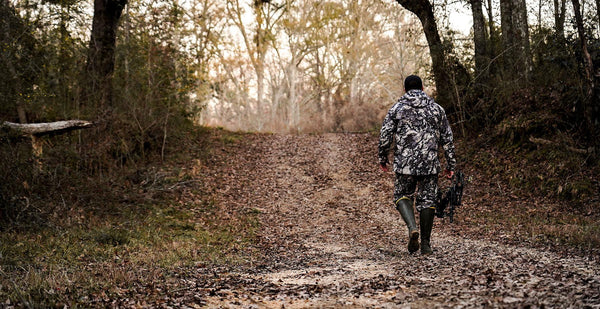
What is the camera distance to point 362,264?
544 centimetres

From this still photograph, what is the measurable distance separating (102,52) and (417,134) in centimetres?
895

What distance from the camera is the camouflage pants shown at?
5.82 m

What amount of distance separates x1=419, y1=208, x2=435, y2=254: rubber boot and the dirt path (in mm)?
184

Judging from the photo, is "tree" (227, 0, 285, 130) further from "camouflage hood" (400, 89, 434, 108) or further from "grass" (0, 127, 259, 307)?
"camouflage hood" (400, 89, 434, 108)

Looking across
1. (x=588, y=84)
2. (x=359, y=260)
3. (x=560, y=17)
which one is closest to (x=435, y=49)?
(x=560, y=17)

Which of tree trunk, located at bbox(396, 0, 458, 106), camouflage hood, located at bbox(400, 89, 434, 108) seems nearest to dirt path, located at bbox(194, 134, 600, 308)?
camouflage hood, located at bbox(400, 89, 434, 108)

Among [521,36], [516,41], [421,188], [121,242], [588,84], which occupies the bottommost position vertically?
[121,242]

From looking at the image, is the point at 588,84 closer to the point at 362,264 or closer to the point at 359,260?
the point at 359,260

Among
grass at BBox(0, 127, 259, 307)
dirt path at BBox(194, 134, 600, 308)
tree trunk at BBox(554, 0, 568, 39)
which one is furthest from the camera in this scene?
tree trunk at BBox(554, 0, 568, 39)

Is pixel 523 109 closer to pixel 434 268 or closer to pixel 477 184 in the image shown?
pixel 477 184

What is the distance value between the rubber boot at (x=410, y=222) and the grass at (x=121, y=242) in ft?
7.41

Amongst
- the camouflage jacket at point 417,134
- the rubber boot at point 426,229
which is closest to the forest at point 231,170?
the rubber boot at point 426,229

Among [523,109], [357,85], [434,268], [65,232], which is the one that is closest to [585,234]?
[434,268]

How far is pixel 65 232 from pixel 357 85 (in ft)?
79.2
